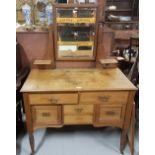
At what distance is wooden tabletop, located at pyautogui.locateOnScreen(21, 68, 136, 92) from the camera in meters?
1.48

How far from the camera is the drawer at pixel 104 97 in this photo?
1503 mm

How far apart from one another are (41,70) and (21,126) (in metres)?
0.71

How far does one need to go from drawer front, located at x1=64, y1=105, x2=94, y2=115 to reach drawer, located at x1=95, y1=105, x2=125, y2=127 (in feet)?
0.20

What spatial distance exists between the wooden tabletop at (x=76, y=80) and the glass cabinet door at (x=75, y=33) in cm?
17

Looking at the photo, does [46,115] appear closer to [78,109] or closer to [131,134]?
[78,109]

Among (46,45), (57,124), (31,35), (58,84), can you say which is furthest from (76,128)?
(31,35)

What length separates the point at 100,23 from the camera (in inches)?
70.0

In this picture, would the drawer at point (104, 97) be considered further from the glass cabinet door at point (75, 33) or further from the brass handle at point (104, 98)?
the glass cabinet door at point (75, 33)

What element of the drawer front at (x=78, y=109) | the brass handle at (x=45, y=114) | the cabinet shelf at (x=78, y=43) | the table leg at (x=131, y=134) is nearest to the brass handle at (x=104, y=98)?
the drawer front at (x=78, y=109)

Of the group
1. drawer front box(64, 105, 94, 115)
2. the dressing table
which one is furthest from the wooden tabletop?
drawer front box(64, 105, 94, 115)

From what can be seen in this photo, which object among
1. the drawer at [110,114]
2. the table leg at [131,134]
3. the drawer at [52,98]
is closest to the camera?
the drawer at [52,98]

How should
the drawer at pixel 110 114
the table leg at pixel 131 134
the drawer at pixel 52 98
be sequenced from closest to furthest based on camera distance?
the drawer at pixel 52 98 → the drawer at pixel 110 114 → the table leg at pixel 131 134

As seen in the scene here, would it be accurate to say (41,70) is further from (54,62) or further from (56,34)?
(56,34)
